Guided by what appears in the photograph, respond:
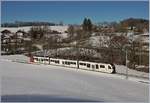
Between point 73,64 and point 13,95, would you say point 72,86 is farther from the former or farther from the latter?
point 73,64

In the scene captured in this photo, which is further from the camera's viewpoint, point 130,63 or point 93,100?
point 130,63

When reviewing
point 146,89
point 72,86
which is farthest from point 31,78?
point 146,89

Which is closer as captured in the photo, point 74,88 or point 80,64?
point 74,88

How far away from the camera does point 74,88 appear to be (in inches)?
512

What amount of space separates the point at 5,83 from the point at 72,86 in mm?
3124

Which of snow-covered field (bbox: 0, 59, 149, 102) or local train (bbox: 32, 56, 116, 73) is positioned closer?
snow-covered field (bbox: 0, 59, 149, 102)

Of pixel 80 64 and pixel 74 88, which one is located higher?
pixel 80 64

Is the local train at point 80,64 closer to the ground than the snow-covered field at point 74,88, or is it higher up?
higher up

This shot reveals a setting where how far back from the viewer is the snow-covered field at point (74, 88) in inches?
425

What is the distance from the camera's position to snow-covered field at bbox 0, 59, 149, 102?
35.4 ft

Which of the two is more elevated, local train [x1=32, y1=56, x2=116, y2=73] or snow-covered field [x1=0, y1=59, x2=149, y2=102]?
local train [x1=32, y1=56, x2=116, y2=73]

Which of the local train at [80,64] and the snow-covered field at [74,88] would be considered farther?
the local train at [80,64]

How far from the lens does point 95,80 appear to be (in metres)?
15.0

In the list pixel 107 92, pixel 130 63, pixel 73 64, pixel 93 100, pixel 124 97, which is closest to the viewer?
pixel 93 100
